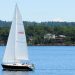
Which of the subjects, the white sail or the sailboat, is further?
the white sail

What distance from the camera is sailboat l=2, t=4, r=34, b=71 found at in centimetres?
6838

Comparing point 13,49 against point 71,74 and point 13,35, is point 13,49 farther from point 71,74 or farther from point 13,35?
point 71,74

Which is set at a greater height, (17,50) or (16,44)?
(16,44)

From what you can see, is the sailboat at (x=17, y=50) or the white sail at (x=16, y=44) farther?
the white sail at (x=16, y=44)

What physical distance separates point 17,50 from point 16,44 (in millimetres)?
777

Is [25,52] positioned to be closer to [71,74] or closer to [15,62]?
[15,62]

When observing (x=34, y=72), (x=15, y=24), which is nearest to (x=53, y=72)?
(x=34, y=72)

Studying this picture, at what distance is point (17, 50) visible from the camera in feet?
228

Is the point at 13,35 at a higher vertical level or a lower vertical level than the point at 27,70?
higher

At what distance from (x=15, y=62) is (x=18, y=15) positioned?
5820 millimetres

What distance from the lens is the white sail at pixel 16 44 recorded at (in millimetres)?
68625

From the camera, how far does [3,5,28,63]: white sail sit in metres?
68.6

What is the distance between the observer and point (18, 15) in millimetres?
68125

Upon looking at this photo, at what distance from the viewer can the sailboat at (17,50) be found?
6838cm
